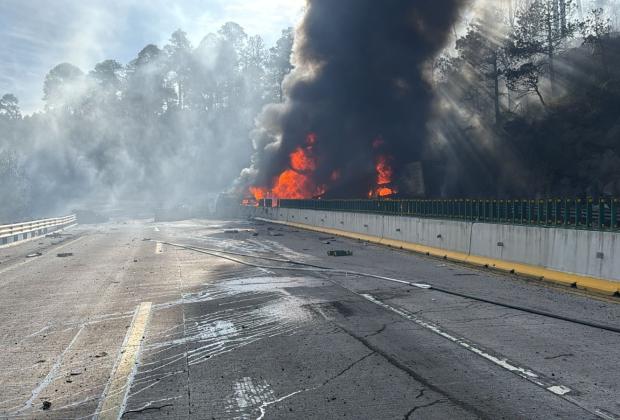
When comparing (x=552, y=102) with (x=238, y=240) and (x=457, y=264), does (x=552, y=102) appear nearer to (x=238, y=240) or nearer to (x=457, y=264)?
(x=238, y=240)

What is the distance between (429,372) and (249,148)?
102 meters

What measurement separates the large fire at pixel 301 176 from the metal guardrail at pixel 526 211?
2544 centimetres

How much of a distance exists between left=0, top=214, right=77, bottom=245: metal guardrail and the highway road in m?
15.3

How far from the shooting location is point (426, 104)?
48531mm

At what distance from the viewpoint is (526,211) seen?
1448 cm

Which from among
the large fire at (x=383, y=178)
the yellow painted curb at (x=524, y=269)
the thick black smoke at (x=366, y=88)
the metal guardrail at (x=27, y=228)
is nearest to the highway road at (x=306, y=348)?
the yellow painted curb at (x=524, y=269)

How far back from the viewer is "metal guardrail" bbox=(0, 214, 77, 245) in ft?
88.5

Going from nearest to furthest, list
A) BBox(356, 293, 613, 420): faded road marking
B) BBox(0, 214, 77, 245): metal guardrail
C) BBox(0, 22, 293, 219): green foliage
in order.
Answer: BBox(356, 293, 613, 420): faded road marking < BBox(0, 214, 77, 245): metal guardrail < BBox(0, 22, 293, 219): green foliage

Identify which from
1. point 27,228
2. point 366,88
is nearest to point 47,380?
point 27,228

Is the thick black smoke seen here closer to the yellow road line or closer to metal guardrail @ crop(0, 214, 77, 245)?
metal guardrail @ crop(0, 214, 77, 245)

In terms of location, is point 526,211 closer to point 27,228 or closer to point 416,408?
point 416,408

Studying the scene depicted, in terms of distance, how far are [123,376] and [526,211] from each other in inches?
454

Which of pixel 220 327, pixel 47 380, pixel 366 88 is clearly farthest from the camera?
pixel 366 88

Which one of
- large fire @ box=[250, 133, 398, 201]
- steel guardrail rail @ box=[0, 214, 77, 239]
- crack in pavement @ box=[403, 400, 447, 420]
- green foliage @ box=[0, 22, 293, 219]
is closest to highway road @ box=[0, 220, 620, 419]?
crack in pavement @ box=[403, 400, 447, 420]
